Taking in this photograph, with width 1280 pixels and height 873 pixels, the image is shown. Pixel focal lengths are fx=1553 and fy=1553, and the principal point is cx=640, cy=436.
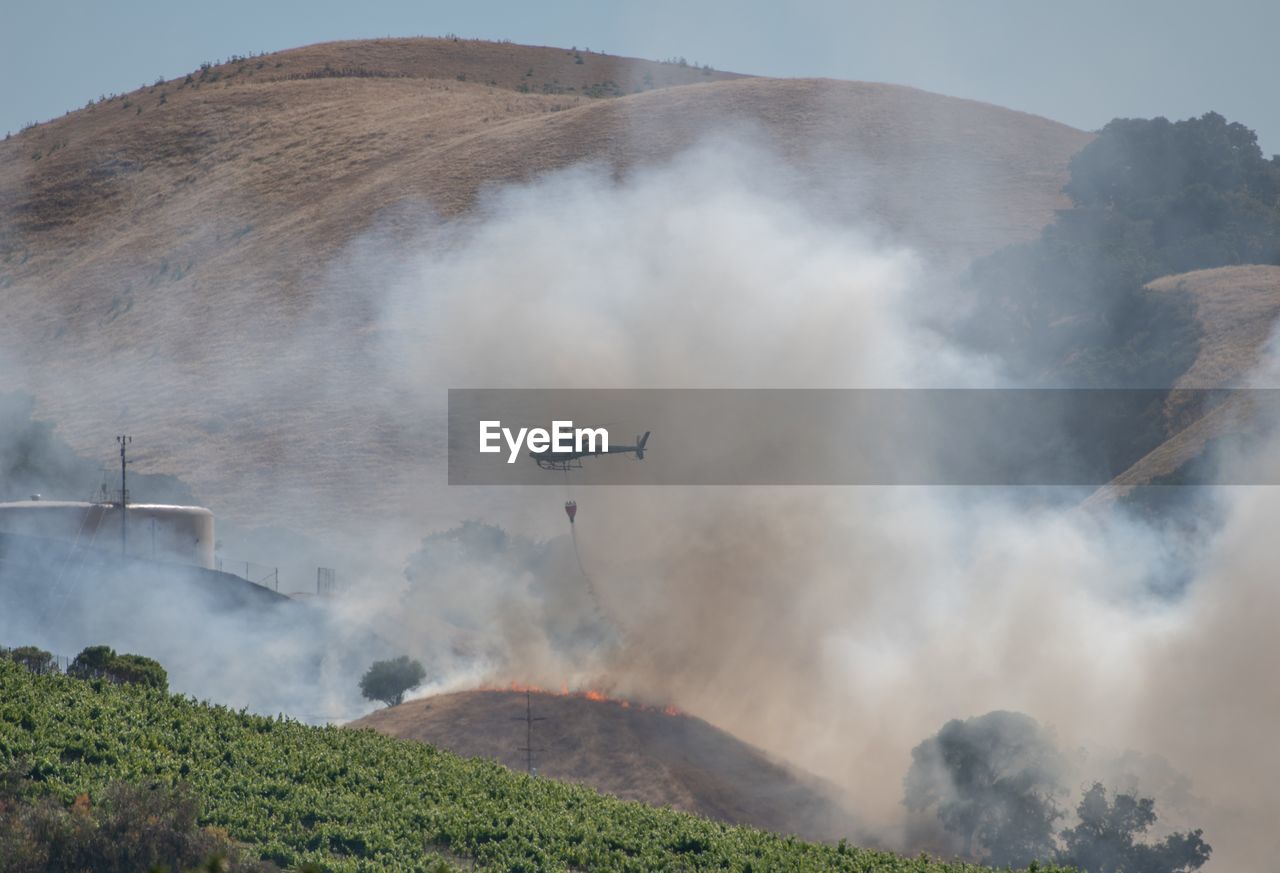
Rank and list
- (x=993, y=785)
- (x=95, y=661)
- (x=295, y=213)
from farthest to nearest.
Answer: (x=295, y=213) < (x=95, y=661) < (x=993, y=785)

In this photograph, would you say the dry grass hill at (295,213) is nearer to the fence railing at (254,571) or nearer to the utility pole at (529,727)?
the fence railing at (254,571)

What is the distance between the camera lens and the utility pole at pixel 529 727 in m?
68.1

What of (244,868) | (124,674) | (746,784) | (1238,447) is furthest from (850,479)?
(244,868)

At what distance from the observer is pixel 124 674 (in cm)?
6562

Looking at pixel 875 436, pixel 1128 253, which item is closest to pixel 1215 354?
pixel 1128 253

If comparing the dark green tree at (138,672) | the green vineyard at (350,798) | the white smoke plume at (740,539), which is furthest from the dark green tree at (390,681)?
the green vineyard at (350,798)

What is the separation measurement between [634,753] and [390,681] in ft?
64.4

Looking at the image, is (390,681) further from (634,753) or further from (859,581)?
(859,581)

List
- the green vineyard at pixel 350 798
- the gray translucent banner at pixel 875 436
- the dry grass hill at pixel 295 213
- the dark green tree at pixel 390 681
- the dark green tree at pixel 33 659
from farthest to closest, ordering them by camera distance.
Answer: the dry grass hill at pixel 295 213, the gray translucent banner at pixel 875 436, the dark green tree at pixel 390 681, the dark green tree at pixel 33 659, the green vineyard at pixel 350 798

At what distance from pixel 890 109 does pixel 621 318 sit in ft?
241

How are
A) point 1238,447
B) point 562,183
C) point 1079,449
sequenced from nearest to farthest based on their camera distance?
1. point 1238,447
2. point 1079,449
3. point 562,183

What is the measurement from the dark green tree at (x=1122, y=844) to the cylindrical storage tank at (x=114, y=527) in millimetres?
54929

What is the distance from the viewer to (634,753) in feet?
229

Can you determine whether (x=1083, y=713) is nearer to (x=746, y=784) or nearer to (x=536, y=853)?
(x=746, y=784)
